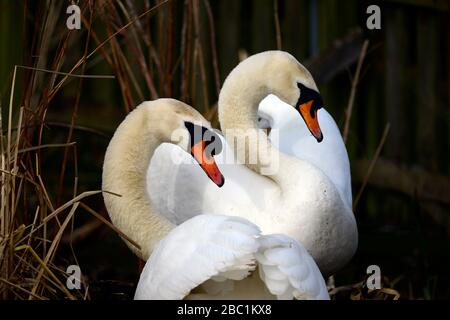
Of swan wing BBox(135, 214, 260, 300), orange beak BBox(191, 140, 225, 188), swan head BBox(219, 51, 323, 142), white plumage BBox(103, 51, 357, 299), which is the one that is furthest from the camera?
swan head BBox(219, 51, 323, 142)

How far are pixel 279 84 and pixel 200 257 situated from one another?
130cm

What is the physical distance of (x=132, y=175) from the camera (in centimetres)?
456

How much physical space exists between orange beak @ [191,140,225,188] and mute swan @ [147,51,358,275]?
32cm

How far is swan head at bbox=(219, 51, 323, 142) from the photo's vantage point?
14.9 feet

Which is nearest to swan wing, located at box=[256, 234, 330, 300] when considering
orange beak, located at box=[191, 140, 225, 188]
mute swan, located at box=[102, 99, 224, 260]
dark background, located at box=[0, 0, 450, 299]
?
orange beak, located at box=[191, 140, 225, 188]

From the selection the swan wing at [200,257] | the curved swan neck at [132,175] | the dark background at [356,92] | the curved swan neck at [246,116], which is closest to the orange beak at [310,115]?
the curved swan neck at [246,116]

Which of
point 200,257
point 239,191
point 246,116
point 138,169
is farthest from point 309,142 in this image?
point 200,257

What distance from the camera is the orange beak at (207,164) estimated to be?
13.6 feet

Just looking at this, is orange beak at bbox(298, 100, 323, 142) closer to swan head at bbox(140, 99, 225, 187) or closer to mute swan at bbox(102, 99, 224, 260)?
swan head at bbox(140, 99, 225, 187)

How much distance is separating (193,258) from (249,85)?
135cm

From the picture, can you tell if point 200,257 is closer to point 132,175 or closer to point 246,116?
point 132,175

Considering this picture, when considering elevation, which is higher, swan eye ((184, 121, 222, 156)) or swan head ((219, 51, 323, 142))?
swan head ((219, 51, 323, 142))

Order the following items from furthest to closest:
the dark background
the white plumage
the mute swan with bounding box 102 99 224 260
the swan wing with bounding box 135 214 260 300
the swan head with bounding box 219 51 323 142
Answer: the dark background
the swan head with bounding box 219 51 323 142
the mute swan with bounding box 102 99 224 260
the white plumage
the swan wing with bounding box 135 214 260 300

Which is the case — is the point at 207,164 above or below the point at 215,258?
above
